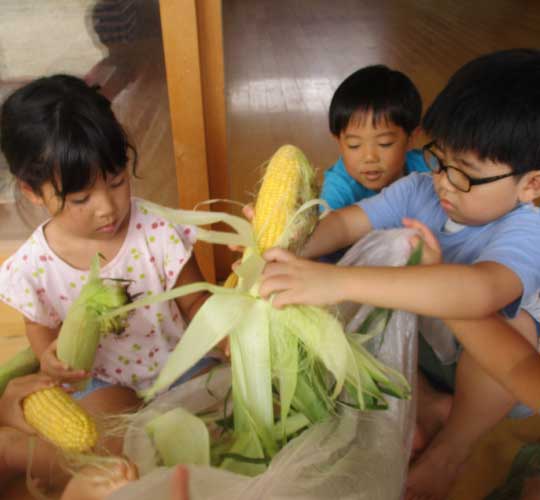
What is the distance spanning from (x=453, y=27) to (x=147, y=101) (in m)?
3.78

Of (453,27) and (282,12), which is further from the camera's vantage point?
(282,12)

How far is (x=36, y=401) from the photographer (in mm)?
762

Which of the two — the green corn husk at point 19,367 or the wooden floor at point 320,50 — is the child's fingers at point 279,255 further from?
the wooden floor at point 320,50

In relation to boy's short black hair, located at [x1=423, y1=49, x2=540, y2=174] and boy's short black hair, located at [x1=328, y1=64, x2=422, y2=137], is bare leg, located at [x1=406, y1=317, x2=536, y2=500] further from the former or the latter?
boy's short black hair, located at [x1=328, y1=64, x2=422, y2=137]

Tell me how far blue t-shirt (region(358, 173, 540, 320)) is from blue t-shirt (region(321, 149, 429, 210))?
0.85 feet

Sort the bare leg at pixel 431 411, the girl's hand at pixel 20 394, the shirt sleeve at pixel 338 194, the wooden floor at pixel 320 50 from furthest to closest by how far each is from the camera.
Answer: the wooden floor at pixel 320 50 → the shirt sleeve at pixel 338 194 → the bare leg at pixel 431 411 → the girl's hand at pixel 20 394

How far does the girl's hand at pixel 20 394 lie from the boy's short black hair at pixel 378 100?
0.78m

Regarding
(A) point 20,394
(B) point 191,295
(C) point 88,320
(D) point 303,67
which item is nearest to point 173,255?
(B) point 191,295

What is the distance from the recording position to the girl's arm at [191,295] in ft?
3.30

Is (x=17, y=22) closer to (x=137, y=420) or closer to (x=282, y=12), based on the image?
(x=137, y=420)

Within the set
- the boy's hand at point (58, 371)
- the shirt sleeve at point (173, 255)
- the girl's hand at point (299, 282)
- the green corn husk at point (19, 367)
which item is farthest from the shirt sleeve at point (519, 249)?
the green corn husk at point (19, 367)

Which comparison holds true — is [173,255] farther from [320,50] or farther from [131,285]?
[320,50]

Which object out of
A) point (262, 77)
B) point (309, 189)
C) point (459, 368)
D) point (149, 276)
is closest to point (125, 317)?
point (149, 276)

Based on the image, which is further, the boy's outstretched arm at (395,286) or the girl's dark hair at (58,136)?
the girl's dark hair at (58,136)
